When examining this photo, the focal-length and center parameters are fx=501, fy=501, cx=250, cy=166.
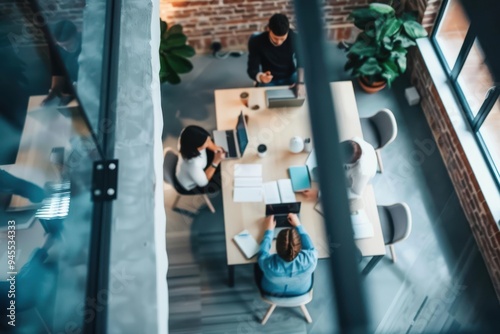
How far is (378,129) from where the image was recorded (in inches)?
180

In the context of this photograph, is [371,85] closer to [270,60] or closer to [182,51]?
[270,60]

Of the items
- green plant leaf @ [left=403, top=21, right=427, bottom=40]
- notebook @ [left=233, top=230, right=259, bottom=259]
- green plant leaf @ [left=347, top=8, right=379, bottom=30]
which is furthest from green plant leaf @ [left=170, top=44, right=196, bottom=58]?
green plant leaf @ [left=403, top=21, right=427, bottom=40]

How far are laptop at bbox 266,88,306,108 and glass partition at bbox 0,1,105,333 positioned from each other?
179cm

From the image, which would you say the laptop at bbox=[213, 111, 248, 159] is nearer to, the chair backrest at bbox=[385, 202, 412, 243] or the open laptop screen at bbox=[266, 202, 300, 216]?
the open laptop screen at bbox=[266, 202, 300, 216]

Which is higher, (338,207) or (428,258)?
(428,258)

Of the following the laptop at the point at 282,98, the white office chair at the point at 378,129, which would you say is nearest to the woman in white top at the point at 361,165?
the white office chair at the point at 378,129

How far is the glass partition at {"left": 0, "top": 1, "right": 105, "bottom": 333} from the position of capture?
7.45 feet

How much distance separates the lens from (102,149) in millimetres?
2604

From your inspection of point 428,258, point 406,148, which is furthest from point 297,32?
point 406,148

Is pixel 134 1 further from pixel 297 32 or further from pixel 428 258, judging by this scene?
pixel 428 258

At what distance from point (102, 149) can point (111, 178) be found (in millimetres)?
175

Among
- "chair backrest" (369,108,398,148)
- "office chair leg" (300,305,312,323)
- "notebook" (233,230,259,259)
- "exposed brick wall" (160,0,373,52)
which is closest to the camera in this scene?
"notebook" (233,230,259,259)

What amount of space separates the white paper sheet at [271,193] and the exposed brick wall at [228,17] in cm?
191

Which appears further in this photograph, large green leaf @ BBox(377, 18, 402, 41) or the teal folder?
large green leaf @ BBox(377, 18, 402, 41)
